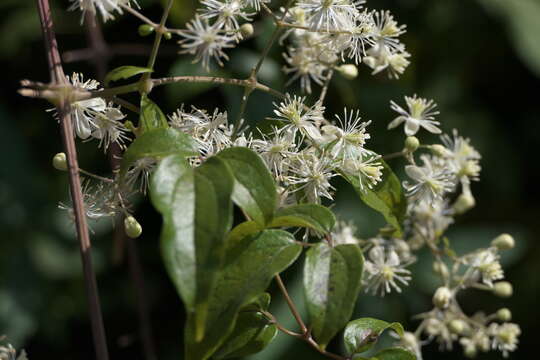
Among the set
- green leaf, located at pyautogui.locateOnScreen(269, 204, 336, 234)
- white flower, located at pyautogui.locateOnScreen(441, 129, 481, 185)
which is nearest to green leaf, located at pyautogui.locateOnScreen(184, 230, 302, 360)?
→ green leaf, located at pyautogui.locateOnScreen(269, 204, 336, 234)

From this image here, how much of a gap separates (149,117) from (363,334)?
1.48ft

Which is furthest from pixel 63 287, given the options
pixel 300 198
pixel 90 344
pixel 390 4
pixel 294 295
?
pixel 300 198

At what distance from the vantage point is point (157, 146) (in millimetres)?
850

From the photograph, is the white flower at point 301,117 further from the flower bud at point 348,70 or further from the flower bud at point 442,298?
the flower bud at point 442,298

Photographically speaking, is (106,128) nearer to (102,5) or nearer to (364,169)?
(102,5)

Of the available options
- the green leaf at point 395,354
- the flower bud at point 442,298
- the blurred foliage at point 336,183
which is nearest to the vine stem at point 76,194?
the green leaf at point 395,354

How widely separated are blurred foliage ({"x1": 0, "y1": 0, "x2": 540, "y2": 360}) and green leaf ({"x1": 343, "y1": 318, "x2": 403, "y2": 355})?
1133mm

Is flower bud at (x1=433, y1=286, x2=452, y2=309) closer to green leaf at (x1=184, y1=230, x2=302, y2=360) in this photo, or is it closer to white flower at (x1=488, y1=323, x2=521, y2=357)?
white flower at (x1=488, y1=323, x2=521, y2=357)

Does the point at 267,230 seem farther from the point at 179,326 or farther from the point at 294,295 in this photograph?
the point at 179,326

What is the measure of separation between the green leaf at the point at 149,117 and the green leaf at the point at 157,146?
78mm

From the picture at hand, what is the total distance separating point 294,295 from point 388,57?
1212 mm

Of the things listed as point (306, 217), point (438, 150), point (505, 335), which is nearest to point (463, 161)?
point (438, 150)

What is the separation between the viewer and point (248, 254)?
2.82 feet

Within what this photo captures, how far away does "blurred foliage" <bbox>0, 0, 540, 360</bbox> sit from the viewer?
2.49 meters
